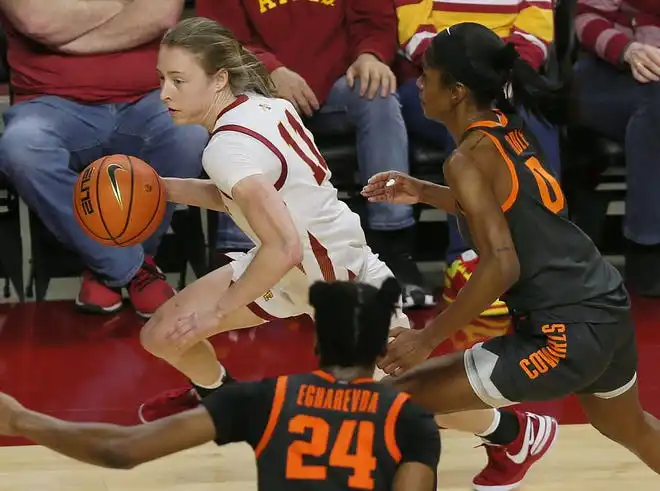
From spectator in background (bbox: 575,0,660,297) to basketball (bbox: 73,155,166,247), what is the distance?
2093 millimetres

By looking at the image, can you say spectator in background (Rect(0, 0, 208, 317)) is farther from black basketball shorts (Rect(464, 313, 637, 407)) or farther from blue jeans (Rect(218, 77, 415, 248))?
black basketball shorts (Rect(464, 313, 637, 407))

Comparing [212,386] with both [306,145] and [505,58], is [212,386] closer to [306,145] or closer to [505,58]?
[306,145]

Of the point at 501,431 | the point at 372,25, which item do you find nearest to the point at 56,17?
the point at 372,25

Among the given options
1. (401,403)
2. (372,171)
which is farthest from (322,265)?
(372,171)

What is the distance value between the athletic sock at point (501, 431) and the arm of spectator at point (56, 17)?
2.58 metres

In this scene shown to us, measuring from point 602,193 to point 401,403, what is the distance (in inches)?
132

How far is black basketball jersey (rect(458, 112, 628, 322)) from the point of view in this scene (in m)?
3.00

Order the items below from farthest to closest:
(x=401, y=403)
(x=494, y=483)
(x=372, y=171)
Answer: (x=372, y=171) → (x=494, y=483) → (x=401, y=403)

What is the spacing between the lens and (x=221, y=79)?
3.45m

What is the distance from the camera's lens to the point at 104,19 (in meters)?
5.05

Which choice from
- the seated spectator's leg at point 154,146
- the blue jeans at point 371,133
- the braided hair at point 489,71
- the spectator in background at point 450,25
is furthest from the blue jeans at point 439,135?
the braided hair at point 489,71

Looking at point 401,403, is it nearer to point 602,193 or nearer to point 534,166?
point 534,166

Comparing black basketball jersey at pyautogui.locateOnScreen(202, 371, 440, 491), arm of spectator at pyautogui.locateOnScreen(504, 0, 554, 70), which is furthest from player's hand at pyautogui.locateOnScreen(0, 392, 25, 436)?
arm of spectator at pyautogui.locateOnScreen(504, 0, 554, 70)

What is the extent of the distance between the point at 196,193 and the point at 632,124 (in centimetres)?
226
